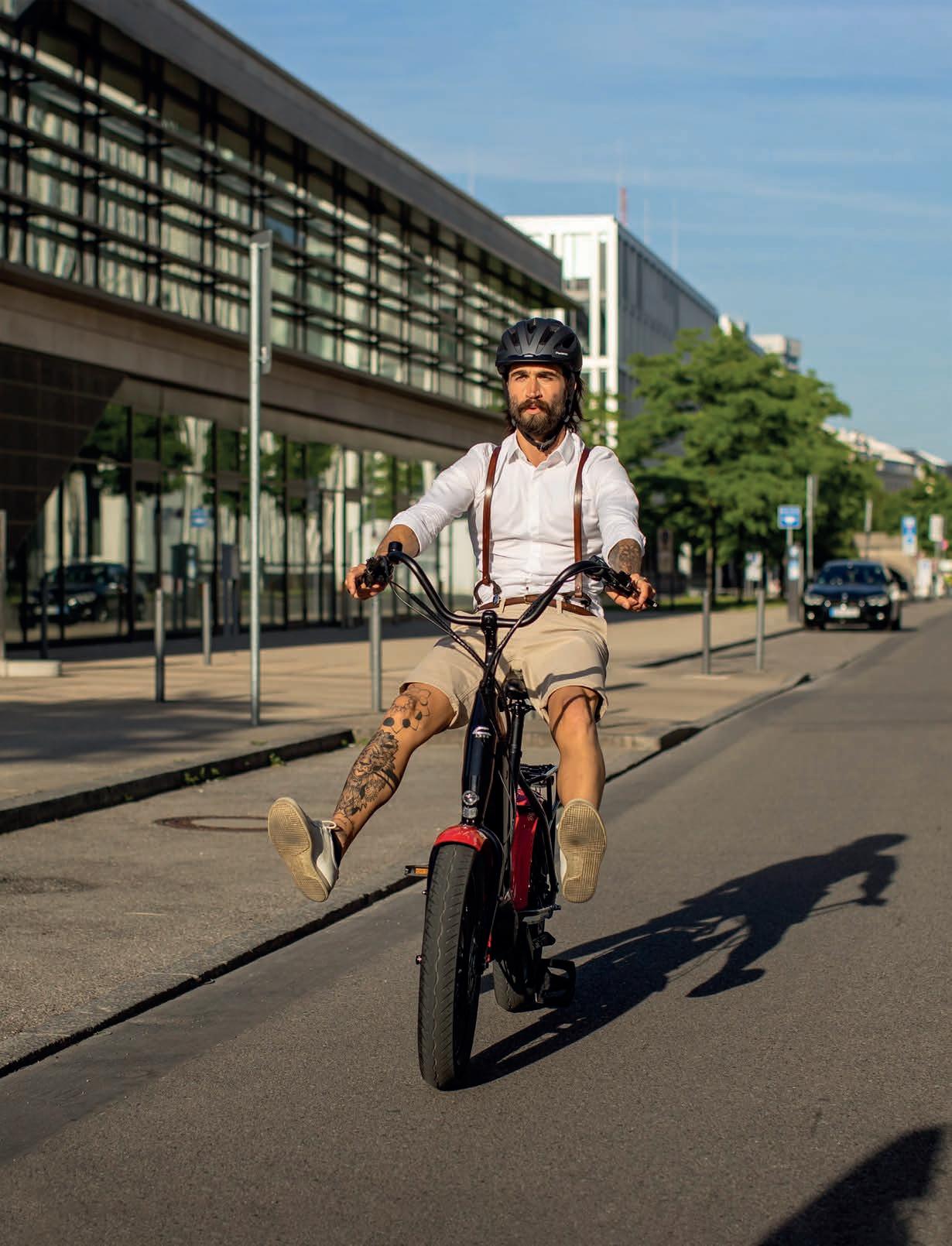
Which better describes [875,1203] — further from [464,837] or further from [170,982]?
[170,982]

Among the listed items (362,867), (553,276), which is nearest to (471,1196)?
(362,867)

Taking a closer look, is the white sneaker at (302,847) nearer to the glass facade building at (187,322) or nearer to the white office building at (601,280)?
the glass facade building at (187,322)

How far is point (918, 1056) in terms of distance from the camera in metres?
4.91

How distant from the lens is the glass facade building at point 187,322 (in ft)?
83.9

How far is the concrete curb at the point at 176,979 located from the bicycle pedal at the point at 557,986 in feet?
3.86

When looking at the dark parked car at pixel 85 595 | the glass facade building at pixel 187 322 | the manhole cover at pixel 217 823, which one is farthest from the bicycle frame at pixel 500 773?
the dark parked car at pixel 85 595

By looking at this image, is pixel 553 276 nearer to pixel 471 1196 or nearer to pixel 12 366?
pixel 12 366

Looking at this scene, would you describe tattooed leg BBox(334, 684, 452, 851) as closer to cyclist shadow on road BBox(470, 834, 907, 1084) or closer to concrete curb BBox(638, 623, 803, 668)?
cyclist shadow on road BBox(470, 834, 907, 1084)

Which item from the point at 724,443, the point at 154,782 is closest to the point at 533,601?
the point at 154,782

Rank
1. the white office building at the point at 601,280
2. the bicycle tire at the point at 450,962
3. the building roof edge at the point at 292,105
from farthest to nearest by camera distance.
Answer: the white office building at the point at 601,280 < the building roof edge at the point at 292,105 < the bicycle tire at the point at 450,962

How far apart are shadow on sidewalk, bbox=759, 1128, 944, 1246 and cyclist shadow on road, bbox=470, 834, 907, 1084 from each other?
3.56 feet

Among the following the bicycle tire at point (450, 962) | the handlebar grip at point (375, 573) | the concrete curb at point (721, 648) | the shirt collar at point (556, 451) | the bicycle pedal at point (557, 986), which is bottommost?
the concrete curb at point (721, 648)

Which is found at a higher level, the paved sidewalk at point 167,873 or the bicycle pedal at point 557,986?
the bicycle pedal at point 557,986

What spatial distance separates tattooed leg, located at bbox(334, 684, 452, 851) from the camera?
4777mm
